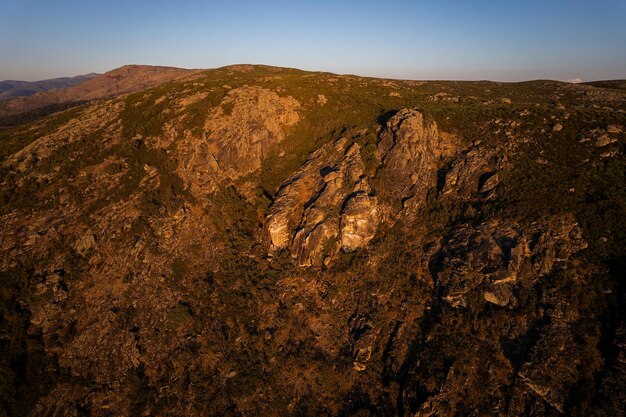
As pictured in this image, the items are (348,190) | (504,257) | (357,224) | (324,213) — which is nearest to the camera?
(504,257)

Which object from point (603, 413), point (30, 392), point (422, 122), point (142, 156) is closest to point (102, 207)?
point (142, 156)

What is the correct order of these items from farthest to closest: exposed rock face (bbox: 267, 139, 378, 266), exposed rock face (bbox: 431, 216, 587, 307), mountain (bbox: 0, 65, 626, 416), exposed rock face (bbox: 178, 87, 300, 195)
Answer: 1. exposed rock face (bbox: 178, 87, 300, 195)
2. exposed rock face (bbox: 267, 139, 378, 266)
3. exposed rock face (bbox: 431, 216, 587, 307)
4. mountain (bbox: 0, 65, 626, 416)

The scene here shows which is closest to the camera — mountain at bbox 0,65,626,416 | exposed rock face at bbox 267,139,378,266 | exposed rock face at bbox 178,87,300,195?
mountain at bbox 0,65,626,416

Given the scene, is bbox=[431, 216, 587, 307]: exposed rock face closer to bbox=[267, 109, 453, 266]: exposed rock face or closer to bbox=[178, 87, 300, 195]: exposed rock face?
bbox=[267, 109, 453, 266]: exposed rock face

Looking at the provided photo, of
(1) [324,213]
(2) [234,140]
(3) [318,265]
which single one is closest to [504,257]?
(3) [318,265]

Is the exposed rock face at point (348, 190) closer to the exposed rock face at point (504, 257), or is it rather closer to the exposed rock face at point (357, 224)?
the exposed rock face at point (357, 224)

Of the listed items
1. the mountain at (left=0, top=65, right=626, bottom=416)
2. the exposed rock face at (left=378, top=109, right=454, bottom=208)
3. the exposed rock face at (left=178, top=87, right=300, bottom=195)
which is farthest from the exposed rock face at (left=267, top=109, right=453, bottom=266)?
the exposed rock face at (left=178, top=87, right=300, bottom=195)

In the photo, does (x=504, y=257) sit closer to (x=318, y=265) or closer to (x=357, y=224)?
(x=357, y=224)
